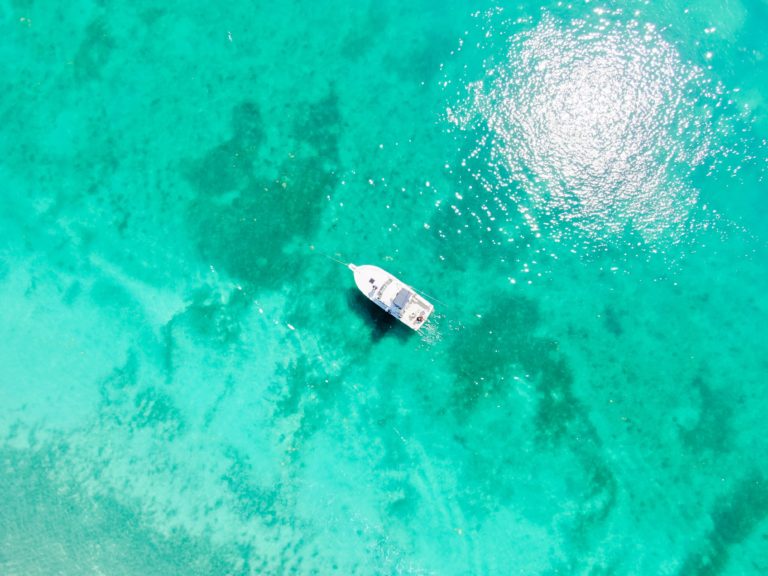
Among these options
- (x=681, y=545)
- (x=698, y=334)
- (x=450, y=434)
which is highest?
(x=698, y=334)

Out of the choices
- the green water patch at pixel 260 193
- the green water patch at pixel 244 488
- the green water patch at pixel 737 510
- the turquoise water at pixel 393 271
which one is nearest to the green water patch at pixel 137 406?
the turquoise water at pixel 393 271

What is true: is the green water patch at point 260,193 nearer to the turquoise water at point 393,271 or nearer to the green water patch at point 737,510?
the turquoise water at point 393,271

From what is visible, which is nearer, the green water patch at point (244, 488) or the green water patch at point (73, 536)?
the green water patch at point (73, 536)

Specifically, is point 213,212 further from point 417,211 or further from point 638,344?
point 638,344

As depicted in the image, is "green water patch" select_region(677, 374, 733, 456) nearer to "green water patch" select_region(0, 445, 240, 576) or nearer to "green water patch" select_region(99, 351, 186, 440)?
"green water patch" select_region(0, 445, 240, 576)

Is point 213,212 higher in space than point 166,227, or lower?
higher

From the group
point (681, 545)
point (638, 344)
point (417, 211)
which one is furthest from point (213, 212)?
point (681, 545)
